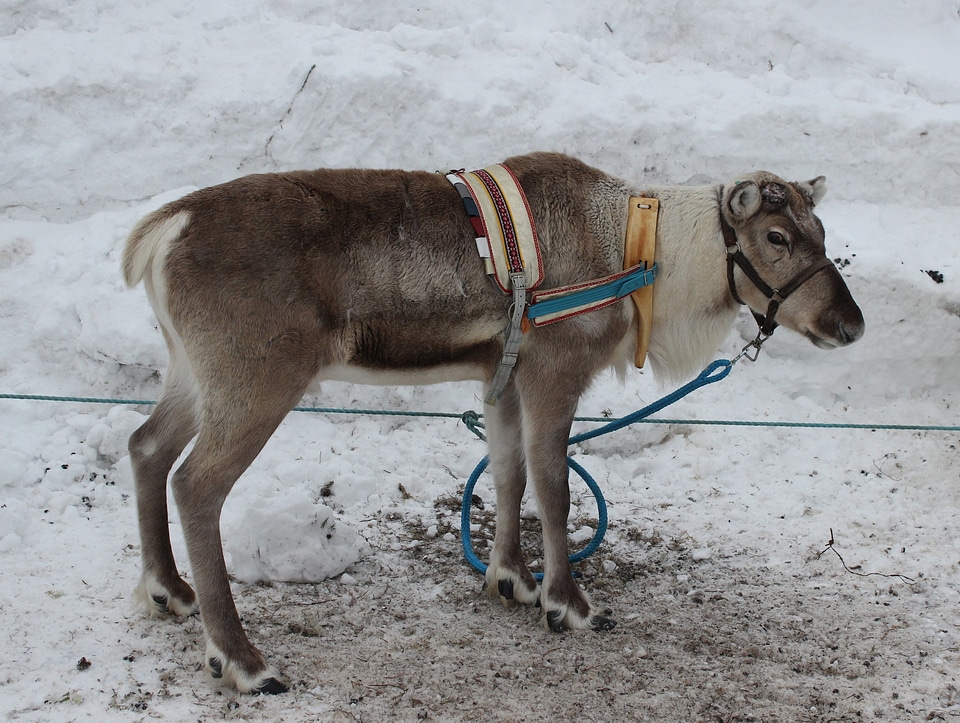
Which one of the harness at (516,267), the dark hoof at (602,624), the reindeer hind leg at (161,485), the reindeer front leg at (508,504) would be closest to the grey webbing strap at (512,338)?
the harness at (516,267)

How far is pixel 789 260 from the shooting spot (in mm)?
4617

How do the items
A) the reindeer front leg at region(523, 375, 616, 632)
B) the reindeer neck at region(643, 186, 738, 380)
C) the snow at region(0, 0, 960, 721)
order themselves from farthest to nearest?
the reindeer neck at region(643, 186, 738, 380) < the reindeer front leg at region(523, 375, 616, 632) < the snow at region(0, 0, 960, 721)

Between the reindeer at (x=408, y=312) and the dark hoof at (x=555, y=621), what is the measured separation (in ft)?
0.03

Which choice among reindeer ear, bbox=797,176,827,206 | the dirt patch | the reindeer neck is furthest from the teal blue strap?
the dirt patch

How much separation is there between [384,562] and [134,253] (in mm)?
2167

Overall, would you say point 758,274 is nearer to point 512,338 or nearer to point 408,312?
point 512,338

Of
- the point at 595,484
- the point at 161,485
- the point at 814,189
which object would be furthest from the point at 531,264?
the point at 161,485

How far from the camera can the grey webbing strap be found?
14.0ft

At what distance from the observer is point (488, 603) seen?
4832 mm

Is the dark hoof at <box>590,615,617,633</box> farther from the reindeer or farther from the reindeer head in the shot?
the reindeer head

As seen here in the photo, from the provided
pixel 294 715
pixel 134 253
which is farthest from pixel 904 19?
pixel 294 715

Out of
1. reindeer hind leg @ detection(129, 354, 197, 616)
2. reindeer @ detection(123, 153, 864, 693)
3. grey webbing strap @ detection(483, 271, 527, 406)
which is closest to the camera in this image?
reindeer @ detection(123, 153, 864, 693)

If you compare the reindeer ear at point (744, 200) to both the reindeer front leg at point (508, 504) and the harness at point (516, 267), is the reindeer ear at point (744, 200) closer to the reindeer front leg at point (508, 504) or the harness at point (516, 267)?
the harness at point (516, 267)

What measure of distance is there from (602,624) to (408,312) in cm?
183
